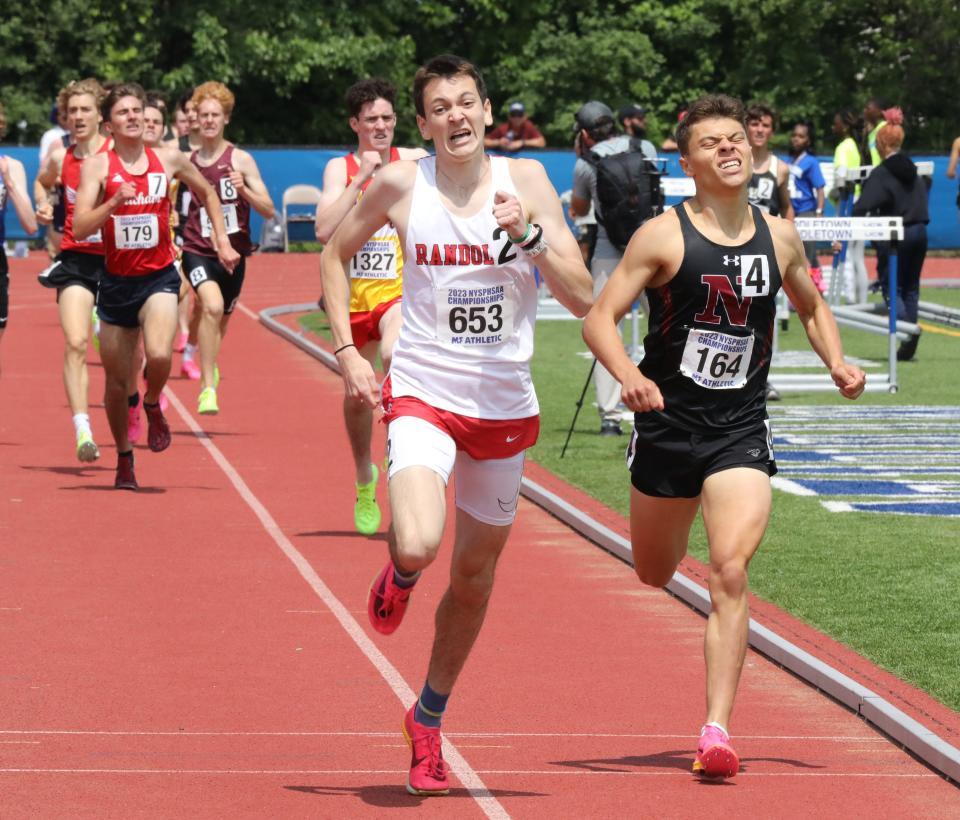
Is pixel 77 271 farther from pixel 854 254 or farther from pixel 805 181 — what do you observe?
pixel 854 254

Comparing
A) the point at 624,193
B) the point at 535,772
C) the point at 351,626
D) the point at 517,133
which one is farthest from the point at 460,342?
the point at 517,133

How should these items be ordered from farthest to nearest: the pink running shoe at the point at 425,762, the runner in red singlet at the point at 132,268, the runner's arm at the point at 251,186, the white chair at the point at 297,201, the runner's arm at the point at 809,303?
1. the white chair at the point at 297,201
2. the runner's arm at the point at 251,186
3. the runner in red singlet at the point at 132,268
4. the runner's arm at the point at 809,303
5. the pink running shoe at the point at 425,762

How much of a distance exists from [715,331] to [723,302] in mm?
97

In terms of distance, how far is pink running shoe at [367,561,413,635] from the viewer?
623cm

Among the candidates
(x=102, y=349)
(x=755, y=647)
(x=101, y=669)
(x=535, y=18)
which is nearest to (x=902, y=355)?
(x=102, y=349)

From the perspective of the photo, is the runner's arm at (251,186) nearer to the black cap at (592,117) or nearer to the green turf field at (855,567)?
the black cap at (592,117)

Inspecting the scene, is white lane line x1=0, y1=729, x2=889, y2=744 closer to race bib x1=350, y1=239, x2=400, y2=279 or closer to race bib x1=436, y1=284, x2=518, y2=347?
race bib x1=436, y1=284, x2=518, y2=347

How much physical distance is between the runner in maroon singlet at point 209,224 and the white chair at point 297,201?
22.5 metres

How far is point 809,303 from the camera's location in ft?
22.4

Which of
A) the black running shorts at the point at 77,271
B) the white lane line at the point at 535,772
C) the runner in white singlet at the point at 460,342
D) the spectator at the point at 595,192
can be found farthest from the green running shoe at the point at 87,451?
the runner in white singlet at the point at 460,342

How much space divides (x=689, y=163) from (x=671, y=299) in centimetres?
46

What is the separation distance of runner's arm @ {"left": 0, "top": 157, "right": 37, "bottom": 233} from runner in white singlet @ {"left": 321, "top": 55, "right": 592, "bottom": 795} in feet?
22.7

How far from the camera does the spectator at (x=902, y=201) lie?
823 inches

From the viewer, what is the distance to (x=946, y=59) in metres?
47.5
